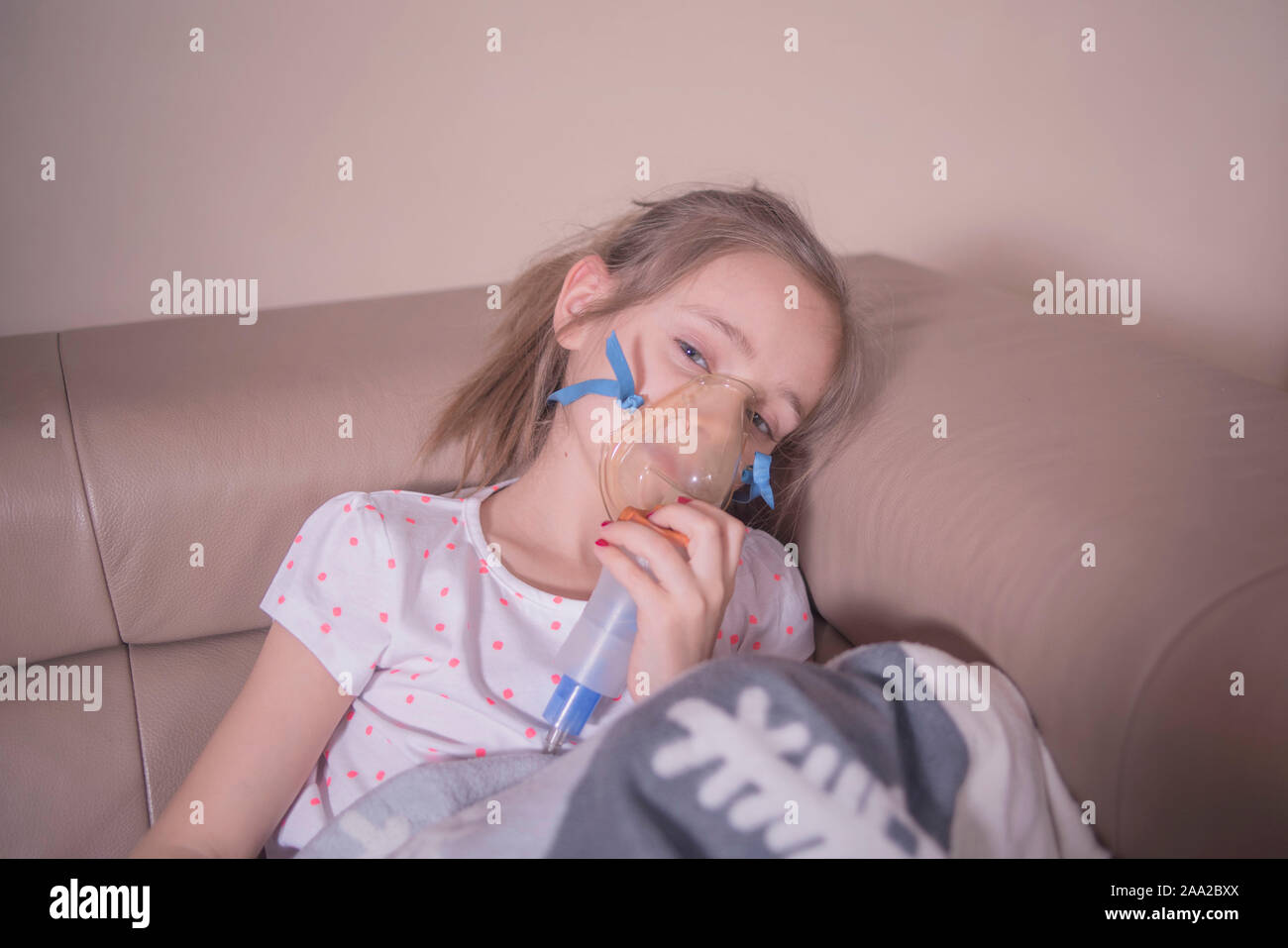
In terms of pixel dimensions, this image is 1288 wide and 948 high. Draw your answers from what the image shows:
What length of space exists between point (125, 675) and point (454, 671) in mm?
446

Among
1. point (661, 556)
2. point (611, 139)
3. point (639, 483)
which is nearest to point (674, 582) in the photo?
point (661, 556)

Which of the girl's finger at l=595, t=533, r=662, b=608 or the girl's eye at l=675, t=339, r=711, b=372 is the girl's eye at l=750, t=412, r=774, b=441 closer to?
the girl's eye at l=675, t=339, r=711, b=372

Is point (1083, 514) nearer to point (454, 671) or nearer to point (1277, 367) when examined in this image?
point (454, 671)

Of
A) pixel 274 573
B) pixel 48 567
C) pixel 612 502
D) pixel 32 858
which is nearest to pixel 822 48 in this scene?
pixel 612 502

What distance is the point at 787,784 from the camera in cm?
67

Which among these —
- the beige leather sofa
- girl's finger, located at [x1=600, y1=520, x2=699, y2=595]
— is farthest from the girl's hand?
the beige leather sofa

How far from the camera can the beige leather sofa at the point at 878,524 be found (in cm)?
75

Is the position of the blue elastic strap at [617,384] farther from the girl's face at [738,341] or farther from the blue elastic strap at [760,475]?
the blue elastic strap at [760,475]

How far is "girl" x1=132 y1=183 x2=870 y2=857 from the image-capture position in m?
0.92

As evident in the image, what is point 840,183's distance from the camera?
1729 millimetres

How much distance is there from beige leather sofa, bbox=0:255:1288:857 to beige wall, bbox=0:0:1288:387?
201 millimetres

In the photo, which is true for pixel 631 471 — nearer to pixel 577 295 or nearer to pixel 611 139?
pixel 577 295

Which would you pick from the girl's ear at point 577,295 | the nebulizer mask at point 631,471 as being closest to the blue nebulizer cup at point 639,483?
the nebulizer mask at point 631,471

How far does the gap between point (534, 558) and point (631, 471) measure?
195 mm
